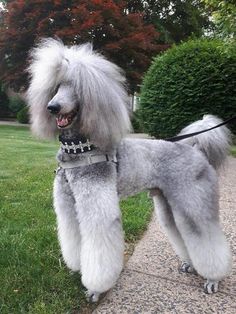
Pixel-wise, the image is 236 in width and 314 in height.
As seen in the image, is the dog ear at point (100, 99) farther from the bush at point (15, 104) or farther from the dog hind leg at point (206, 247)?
the bush at point (15, 104)

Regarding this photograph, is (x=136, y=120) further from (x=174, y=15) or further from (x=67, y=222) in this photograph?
(x=174, y=15)

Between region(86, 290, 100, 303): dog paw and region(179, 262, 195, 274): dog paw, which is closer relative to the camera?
region(86, 290, 100, 303): dog paw

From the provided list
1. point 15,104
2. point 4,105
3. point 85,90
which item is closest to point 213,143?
point 85,90

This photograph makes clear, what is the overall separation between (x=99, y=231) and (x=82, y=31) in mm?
15491

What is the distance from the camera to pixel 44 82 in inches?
103

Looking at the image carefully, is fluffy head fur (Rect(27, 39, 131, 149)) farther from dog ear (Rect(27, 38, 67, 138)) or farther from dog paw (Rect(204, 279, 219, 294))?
dog paw (Rect(204, 279, 219, 294))

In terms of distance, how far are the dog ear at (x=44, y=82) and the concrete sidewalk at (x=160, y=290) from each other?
1.28 meters

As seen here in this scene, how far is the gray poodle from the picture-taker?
2.54 meters

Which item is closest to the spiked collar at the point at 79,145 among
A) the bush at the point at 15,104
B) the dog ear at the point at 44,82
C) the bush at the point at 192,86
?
the dog ear at the point at 44,82

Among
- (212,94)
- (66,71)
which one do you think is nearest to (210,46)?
(212,94)

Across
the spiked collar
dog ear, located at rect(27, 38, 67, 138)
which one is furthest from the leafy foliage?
the spiked collar

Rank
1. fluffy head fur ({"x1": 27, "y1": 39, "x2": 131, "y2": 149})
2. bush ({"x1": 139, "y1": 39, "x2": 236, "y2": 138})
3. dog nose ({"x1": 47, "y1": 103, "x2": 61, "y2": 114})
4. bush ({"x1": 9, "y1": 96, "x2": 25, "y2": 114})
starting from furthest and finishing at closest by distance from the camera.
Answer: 1. bush ({"x1": 9, "y1": 96, "x2": 25, "y2": 114})
2. bush ({"x1": 139, "y1": 39, "x2": 236, "y2": 138})
3. fluffy head fur ({"x1": 27, "y1": 39, "x2": 131, "y2": 149})
4. dog nose ({"x1": 47, "y1": 103, "x2": 61, "y2": 114})

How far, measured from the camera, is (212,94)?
30.0ft

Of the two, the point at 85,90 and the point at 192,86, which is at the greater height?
the point at 85,90
